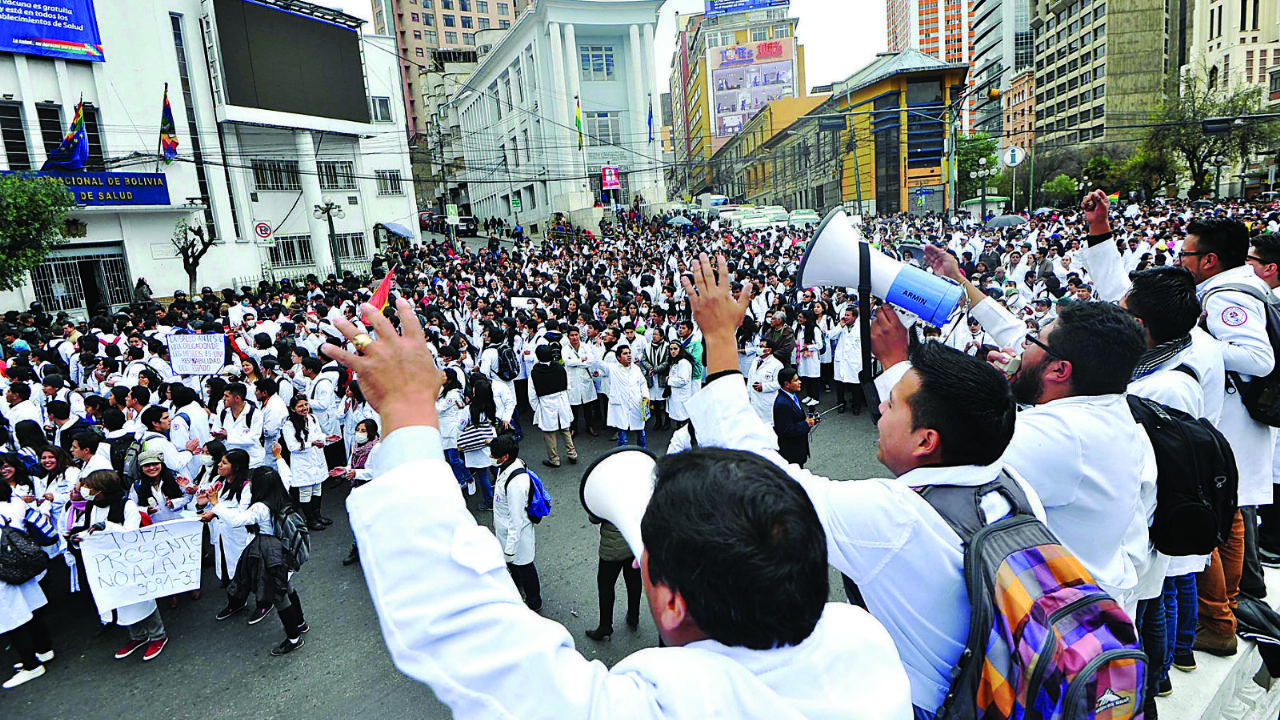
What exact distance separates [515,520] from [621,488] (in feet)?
11.4

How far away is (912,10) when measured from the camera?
13162 cm

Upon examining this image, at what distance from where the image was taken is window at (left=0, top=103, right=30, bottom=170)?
67.2 feet

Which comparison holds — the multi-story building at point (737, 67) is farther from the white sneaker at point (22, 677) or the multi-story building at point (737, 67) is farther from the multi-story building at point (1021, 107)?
the white sneaker at point (22, 677)

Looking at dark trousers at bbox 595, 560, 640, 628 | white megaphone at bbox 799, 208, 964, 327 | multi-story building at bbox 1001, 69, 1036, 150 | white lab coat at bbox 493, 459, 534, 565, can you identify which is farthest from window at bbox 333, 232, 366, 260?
multi-story building at bbox 1001, 69, 1036, 150

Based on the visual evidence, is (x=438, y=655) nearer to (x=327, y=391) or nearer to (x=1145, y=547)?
(x=1145, y=547)

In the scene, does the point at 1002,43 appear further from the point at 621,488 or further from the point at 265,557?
the point at 621,488

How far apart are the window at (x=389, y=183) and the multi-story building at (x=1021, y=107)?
2627 inches

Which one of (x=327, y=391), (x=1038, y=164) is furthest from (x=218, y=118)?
(x=1038, y=164)

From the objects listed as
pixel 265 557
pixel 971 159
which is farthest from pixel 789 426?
pixel 971 159

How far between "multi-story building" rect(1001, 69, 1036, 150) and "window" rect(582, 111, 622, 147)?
49563 mm

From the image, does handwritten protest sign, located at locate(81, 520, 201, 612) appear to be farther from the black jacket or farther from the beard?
the beard

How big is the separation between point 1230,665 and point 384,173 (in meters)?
33.9

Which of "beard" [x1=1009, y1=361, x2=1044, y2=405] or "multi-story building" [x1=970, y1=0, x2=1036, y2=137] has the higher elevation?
"multi-story building" [x1=970, y1=0, x2=1036, y2=137]

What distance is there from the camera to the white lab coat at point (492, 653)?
2.81ft
